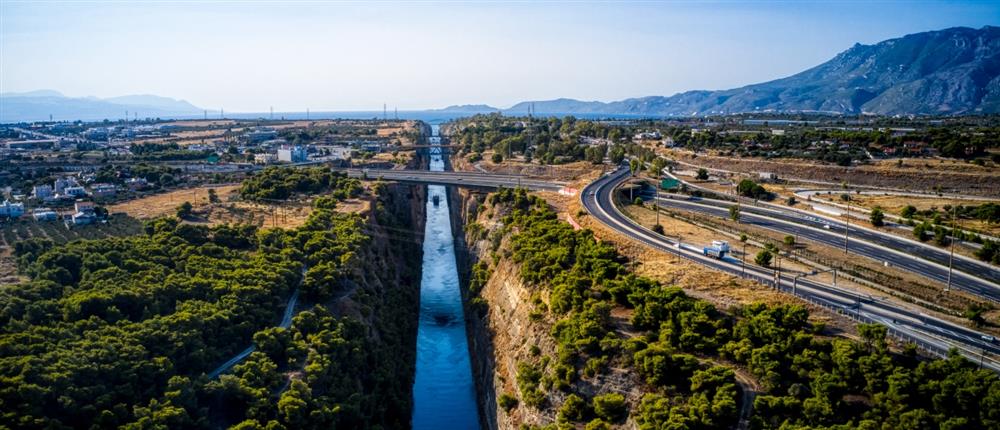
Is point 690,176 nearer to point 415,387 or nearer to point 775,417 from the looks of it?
point 415,387

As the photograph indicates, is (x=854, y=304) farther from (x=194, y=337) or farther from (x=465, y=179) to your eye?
(x=465, y=179)

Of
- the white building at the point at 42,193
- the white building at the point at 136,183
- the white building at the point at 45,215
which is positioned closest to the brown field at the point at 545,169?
the white building at the point at 136,183

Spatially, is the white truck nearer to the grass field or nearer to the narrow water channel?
the narrow water channel

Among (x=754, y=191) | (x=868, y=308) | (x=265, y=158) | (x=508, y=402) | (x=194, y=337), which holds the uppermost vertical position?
(x=265, y=158)

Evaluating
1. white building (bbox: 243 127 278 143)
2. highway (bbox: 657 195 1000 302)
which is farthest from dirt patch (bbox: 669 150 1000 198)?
white building (bbox: 243 127 278 143)

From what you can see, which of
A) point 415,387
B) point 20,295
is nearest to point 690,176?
point 415,387

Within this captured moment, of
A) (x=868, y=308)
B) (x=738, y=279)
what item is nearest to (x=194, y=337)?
(x=738, y=279)

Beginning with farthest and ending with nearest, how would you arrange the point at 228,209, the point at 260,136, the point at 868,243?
the point at 260,136 → the point at 228,209 → the point at 868,243
